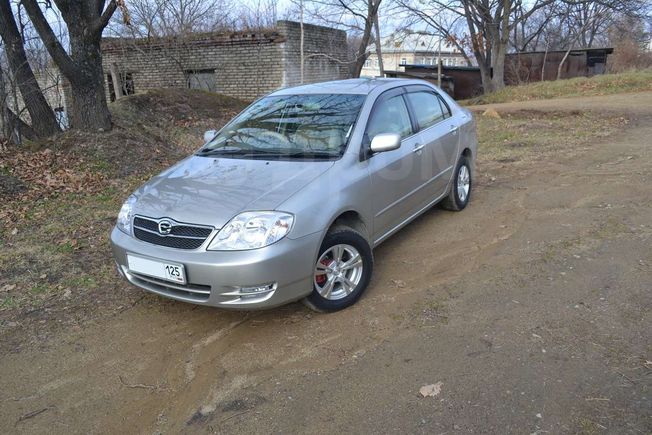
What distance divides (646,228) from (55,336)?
5.18m

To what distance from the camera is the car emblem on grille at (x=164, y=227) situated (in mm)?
3248

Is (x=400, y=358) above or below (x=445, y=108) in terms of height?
below

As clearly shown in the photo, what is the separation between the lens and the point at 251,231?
3117 millimetres

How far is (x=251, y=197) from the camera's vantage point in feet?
10.8

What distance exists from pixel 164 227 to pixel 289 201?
32.6 inches

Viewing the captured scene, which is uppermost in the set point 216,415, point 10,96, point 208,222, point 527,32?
point 527,32

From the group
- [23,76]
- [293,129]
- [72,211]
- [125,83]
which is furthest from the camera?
[125,83]

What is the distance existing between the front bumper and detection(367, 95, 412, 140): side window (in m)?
1.34

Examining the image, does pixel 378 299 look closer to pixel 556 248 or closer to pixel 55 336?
pixel 556 248

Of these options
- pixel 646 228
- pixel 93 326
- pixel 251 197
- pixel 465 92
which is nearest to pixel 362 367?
pixel 251 197

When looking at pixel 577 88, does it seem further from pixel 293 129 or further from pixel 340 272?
pixel 340 272

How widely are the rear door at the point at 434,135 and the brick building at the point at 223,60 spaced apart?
11763 millimetres

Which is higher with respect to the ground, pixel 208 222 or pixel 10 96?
pixel 10 96

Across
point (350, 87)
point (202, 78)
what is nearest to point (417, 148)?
point (350, 87)
